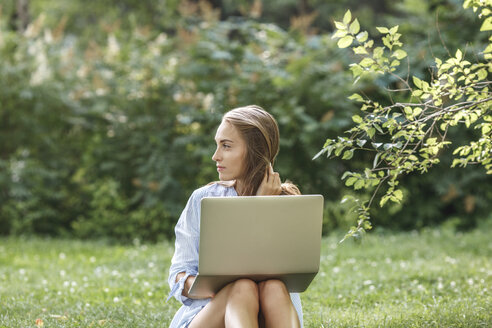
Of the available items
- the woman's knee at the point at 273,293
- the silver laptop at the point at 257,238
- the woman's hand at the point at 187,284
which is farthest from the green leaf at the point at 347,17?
the woman's hand at the point at 187,284

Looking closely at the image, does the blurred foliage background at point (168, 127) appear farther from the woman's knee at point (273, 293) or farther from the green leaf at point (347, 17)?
the woman's knee at point (273, 293)

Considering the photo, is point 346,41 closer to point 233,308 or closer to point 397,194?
point 397,194

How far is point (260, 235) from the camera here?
2.44 m

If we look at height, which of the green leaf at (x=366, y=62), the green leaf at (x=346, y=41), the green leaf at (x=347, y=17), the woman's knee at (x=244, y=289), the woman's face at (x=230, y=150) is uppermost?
the green leaf at (x=347, y=17)

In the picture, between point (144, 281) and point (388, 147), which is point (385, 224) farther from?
point (388, 147)

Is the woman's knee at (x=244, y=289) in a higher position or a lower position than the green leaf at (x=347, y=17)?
lower

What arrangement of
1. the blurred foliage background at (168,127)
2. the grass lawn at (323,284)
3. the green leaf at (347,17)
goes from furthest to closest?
the blurred foliage background at (168,127)
the grass lawn at (323,284)
the green leaf at (347,17)

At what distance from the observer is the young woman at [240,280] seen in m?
2.51

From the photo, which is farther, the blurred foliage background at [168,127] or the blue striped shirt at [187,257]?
the blurred foliage background at [168,127]

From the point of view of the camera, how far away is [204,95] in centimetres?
794

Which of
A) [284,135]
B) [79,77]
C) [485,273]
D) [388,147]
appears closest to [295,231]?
[388,147]

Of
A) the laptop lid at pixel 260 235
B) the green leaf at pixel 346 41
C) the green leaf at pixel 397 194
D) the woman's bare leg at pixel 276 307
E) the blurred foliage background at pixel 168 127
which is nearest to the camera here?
the laptop lid at pixel 260 235

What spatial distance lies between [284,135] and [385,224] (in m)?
1.76

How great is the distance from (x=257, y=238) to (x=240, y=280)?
221 mm
